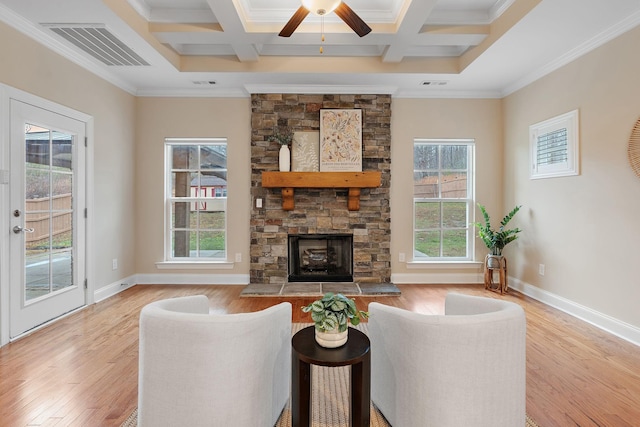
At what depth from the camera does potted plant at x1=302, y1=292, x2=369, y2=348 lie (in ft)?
4.75

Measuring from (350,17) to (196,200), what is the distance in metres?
3.13

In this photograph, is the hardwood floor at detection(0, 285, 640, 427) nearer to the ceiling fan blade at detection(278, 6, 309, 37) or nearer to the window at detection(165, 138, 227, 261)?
the window at detection(165, 138, 227, 261)

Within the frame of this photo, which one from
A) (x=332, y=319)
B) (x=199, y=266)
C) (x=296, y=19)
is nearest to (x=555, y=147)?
(x=296, y=19)

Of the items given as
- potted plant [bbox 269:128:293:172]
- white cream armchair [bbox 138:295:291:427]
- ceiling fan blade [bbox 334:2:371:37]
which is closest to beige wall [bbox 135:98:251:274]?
potted plant [bbox 269:128:293:172]

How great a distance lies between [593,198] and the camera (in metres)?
2.98

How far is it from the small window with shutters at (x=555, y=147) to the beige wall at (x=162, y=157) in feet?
11.7

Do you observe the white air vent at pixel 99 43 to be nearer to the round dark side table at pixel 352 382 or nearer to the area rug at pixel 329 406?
the area rug at pixel 329 406

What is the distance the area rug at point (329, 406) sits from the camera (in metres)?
1.67

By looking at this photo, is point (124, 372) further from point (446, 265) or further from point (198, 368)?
→ point (446, 265)

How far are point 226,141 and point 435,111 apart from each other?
2.91 metres

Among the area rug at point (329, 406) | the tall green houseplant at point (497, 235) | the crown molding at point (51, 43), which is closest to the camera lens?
the area rug at point (329, 406)

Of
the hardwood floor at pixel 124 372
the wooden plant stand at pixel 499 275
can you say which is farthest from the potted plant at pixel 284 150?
the wooden plant stand at pixel 499 275

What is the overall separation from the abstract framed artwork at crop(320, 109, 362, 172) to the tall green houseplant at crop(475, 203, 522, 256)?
5.73 feet

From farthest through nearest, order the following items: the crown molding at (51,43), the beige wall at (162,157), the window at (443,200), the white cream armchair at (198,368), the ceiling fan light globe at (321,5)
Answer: the window at (443,200), the beige wall at (162,157), the crown molding at (51,43), the ceiling fan light globe at (321,5), the white cream armchair at (198,368)
